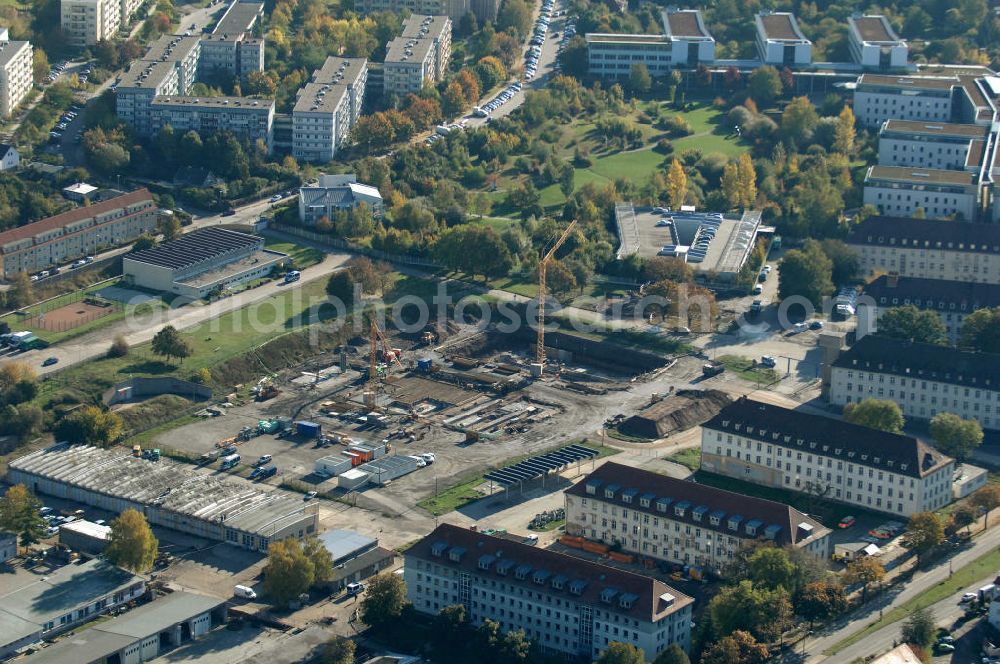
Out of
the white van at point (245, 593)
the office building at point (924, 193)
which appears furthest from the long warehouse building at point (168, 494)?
the office building at point (924, 193)

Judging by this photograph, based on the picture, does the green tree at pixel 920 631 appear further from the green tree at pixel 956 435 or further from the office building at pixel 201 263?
the office building at pixel 201 263

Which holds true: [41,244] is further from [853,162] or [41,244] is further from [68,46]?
[853,162]

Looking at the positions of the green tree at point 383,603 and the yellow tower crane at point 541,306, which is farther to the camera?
the yellow tower crane at point 541,306

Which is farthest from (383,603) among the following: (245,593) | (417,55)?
(417,55)

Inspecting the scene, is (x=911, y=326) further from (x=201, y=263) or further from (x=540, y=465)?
(x=201, y=263)

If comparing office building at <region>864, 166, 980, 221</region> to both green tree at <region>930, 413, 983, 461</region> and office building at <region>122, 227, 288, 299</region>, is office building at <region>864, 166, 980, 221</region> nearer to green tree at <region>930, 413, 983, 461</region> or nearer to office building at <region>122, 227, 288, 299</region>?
green tree at <region>930, 413, 983, 461</region>
